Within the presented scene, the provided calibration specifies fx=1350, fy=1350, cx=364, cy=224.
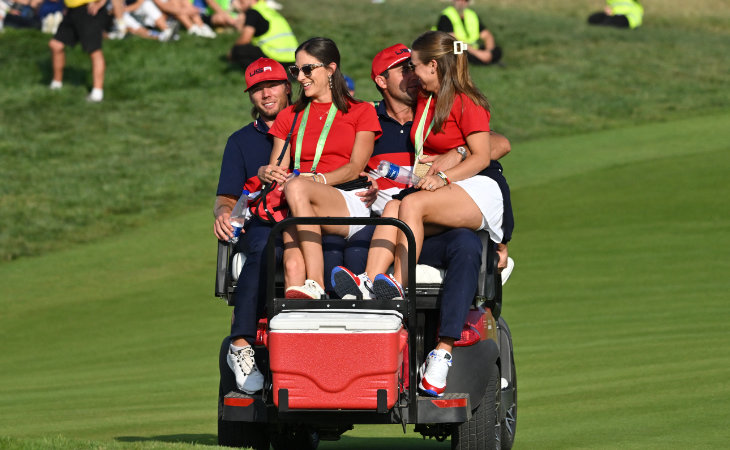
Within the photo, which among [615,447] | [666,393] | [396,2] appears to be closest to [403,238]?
[615,447]

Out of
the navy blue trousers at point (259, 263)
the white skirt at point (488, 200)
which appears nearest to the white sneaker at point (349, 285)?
the navy blue trousers at point (259, 263)

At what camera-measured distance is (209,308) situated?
526 inches

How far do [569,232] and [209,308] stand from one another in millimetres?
4567

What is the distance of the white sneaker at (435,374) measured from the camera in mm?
5984

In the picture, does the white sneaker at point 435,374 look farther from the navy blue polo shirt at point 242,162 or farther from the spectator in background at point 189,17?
the spectator in background at point 189,17

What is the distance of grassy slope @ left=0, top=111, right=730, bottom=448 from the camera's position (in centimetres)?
848

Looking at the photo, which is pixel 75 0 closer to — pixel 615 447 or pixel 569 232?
pixel 569 232

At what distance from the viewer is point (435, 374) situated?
19.7ft

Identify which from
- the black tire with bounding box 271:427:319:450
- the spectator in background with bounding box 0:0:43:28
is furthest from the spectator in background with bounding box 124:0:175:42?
the black tire with bounding box 271:427:319:450

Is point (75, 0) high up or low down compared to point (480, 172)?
up

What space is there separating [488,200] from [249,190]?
1.41m

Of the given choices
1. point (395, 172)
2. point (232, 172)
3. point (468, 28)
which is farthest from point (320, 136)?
point (468, 28)

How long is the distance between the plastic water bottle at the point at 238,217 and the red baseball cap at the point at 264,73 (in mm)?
911

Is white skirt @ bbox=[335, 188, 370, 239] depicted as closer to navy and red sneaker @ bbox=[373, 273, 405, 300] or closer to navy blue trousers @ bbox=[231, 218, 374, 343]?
navy blue trousers @ bbox=[231, 218, 374, 343]
